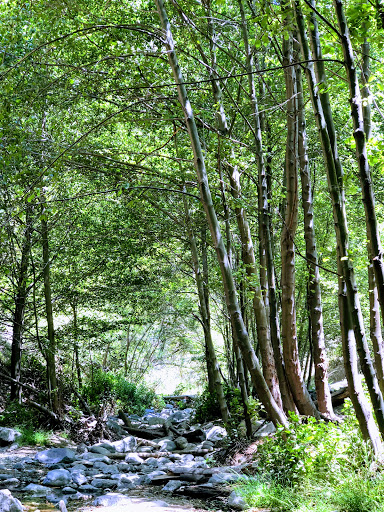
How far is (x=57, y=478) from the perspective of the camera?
5855 millimetres

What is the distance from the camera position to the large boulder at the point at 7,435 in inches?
319

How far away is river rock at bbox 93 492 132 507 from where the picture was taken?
471 centimetres

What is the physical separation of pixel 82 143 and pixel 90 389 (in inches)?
356

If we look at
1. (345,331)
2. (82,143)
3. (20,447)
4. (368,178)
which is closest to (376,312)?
(345,331)

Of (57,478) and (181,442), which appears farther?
(181,442)

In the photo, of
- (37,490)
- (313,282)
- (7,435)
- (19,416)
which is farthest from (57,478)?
(313,282)

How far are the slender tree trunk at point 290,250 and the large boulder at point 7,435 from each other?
16.7ft

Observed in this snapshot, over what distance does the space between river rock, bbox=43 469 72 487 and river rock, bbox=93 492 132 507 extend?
1150mm

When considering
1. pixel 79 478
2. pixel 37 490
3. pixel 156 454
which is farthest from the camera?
pixel 156 454

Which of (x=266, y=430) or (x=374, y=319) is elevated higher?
(x=374, y=319)

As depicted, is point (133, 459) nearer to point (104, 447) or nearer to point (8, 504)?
point (104, 447)

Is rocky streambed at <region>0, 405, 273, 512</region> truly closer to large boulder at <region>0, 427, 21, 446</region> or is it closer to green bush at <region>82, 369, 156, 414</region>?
large boulder at <region>0, 427, 21, 446</region>

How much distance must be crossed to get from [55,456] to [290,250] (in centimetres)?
483

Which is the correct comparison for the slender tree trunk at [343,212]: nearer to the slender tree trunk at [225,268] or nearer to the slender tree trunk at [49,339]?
the slender tree trunk at [225,268]
